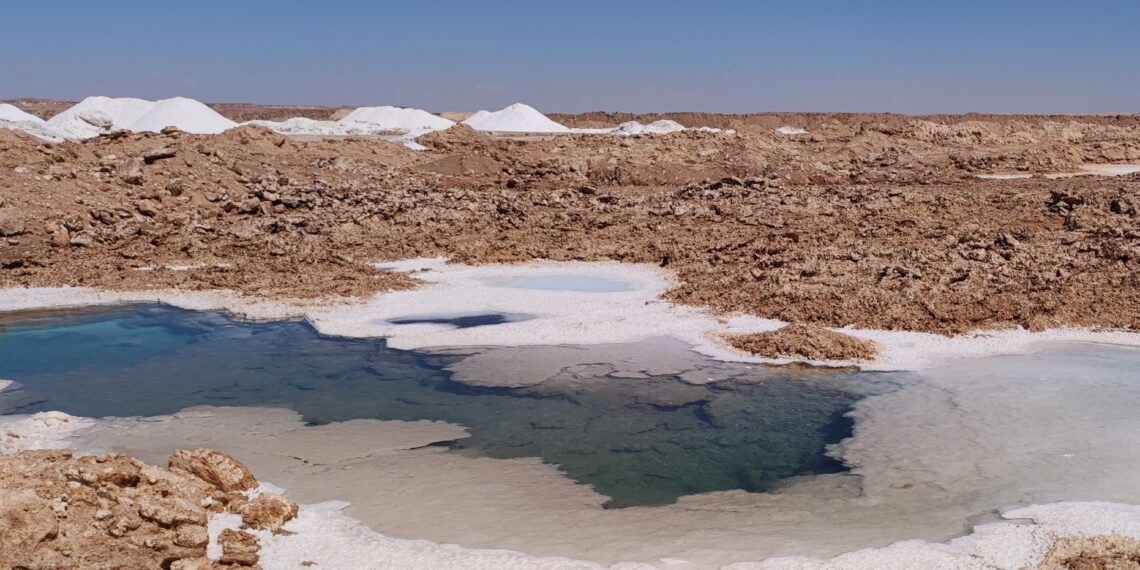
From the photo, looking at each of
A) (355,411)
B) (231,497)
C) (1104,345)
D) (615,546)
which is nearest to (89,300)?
(355,411)

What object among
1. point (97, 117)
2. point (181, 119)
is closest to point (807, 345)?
point (181, 119)

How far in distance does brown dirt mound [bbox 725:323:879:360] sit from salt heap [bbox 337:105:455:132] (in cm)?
3082

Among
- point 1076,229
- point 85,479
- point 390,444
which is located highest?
point 1076,229

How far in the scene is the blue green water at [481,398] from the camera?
5.81 meters

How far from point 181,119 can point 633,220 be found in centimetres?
2008

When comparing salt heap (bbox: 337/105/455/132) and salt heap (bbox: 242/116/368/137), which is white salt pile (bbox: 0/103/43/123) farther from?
salt heap (bbox: 337/105/455/132)

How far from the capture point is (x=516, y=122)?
129 feet

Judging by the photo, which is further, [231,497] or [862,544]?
[231,497]

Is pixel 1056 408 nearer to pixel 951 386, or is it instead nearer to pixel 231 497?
pixel 951 386

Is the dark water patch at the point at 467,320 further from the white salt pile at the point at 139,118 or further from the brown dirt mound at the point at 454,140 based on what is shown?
the white salt pile at the point at 139,118

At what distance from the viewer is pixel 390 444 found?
6.16 metres

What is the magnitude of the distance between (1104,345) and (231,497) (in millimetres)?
7521

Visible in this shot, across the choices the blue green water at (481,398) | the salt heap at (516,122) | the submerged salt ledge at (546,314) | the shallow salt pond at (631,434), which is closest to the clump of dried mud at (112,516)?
the shallow salt pond at (631,434)

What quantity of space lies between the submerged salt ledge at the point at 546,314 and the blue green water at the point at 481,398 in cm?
42
